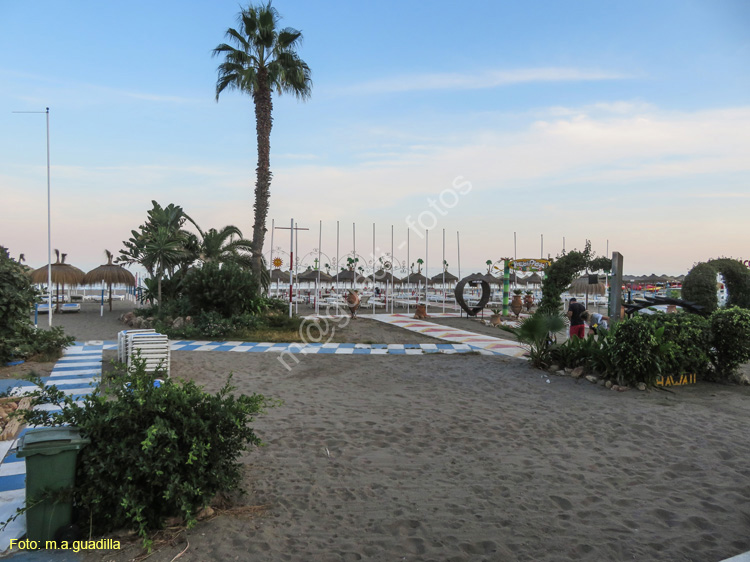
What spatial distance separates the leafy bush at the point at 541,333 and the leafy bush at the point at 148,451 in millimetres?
6878

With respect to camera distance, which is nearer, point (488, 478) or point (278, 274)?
point (488, 478)

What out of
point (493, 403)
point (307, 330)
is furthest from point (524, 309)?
point (493, 403)

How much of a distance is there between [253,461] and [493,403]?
3.73 meters

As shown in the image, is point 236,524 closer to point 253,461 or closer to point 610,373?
point 253,461

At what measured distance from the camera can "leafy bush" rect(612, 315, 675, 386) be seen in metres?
7.80

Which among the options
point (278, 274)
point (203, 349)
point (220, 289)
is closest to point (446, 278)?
point (278, 274)

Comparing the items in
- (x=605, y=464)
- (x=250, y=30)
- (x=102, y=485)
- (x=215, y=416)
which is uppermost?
(x=250, y=30)

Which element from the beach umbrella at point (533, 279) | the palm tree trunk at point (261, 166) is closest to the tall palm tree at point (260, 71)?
the palm tree trunk at point (261, 166)

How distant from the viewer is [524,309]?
25703 mm

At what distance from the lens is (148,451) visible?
10.3ft

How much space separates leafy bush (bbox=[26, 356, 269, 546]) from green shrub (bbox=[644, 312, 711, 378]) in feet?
24.8

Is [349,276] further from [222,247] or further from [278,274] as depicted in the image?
[222,247]

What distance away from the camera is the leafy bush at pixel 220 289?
14984mm

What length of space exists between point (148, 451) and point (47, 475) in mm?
620
